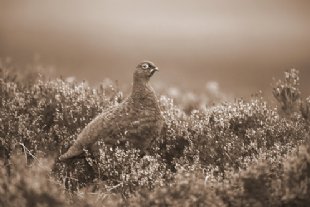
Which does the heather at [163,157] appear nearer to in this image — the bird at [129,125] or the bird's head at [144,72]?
the bird at [129,125]

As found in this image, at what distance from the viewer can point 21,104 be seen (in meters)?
5.38

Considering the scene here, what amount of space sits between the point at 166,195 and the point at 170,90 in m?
5.86

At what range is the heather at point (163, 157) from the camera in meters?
3.48

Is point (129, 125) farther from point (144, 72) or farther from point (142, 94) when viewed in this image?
point (144, 72)

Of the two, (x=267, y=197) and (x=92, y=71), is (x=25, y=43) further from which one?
(x=267, y=197)

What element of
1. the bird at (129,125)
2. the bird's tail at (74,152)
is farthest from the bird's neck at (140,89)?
the bird's tail at (74,152)

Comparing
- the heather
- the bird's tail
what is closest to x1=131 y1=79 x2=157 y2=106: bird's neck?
the heather

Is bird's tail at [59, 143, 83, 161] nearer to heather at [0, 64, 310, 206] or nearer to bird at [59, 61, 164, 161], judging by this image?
bird at [59, 61, 164, 161]

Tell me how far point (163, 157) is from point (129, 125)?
563mm

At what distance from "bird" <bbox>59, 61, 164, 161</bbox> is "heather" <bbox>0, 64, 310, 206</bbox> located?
0.30 ft

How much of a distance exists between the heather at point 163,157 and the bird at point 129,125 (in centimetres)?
9

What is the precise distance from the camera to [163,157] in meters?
4.91

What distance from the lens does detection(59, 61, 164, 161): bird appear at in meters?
4.47

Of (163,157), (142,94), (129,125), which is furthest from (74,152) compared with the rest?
(163,157)
